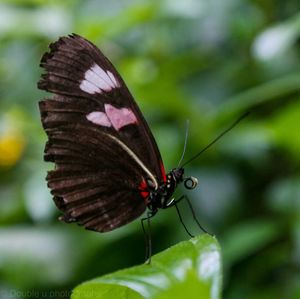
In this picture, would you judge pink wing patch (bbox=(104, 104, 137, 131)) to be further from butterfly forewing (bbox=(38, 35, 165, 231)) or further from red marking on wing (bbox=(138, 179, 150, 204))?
red marking on wing (bbox=(138, 179, 150, 204))

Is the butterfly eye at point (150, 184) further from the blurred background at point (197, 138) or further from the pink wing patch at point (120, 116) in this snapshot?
the blurred background at point (197, 138)

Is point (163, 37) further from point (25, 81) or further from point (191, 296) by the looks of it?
point (191, 296)

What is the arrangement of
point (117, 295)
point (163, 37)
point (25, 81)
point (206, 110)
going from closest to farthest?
point (117, 295) → point (206, 110) → point (163, 37) → point (25, 81)

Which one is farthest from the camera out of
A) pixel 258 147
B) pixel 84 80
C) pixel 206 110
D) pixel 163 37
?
pixel 163 37

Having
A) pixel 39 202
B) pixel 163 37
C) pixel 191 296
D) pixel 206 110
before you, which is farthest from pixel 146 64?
pixel 191 296

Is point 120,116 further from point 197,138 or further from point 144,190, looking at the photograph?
point 197,138

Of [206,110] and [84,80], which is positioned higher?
[84,80]

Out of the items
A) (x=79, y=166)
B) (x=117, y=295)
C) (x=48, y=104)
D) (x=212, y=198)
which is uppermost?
(x=48, y=104)

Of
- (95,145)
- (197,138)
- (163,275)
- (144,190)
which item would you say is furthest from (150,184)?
(197,138)
